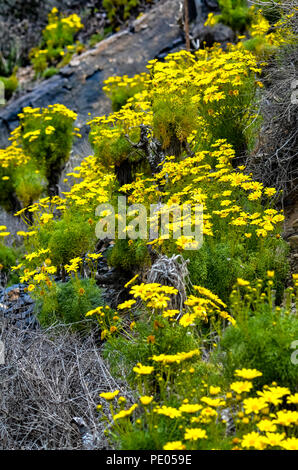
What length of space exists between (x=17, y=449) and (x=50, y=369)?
2.18 ft

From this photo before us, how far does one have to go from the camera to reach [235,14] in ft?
32.7

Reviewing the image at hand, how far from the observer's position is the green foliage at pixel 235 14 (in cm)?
990

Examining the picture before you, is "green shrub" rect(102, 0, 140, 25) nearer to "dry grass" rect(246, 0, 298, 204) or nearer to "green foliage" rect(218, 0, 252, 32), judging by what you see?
"green foliage" rect(218, 0, 252, 32)

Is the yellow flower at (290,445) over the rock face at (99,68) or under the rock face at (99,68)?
under

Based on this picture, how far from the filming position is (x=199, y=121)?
17.8 feet

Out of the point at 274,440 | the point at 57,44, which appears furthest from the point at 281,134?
the point at 57,44

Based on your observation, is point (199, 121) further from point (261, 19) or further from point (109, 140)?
point (261, 19)

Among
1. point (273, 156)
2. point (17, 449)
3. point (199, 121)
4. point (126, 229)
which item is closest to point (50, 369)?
point (17, 449)

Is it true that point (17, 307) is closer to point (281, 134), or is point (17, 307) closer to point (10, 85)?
point (281, 134)

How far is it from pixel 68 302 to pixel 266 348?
85.3 inches

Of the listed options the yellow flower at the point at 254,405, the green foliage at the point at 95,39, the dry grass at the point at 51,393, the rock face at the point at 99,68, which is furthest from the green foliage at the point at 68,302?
the green foliage at the point at 95,39

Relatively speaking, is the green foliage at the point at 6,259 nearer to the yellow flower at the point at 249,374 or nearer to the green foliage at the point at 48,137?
the green foliage at the point at 48,137

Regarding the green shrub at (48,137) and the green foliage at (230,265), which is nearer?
the green foliage at (230,265)

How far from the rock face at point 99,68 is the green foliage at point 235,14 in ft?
4.13
